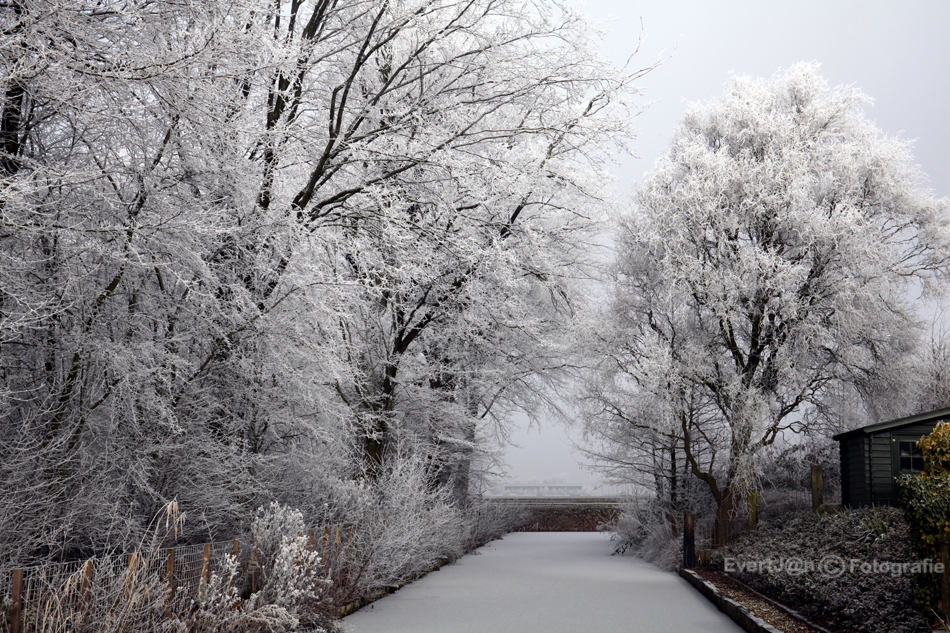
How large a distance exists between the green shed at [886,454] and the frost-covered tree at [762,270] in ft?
4.31

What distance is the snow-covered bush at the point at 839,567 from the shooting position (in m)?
7.75

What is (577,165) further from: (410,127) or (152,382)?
(152,382)

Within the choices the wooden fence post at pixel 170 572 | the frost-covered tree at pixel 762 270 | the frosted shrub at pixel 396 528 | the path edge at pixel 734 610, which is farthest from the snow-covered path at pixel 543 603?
the frost-covered tree at pixel 762 270

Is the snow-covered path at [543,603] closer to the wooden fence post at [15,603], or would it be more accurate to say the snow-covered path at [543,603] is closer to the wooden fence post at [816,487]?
the wooden fence post at [816,487]

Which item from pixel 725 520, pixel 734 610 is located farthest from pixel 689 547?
pixel 734 610

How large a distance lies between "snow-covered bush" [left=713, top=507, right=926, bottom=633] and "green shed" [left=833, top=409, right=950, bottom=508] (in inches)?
108

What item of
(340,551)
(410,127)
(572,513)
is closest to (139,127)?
(410,127)

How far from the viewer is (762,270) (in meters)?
15.8

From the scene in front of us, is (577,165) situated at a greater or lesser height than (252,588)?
greater

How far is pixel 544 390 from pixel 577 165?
7.28 meters

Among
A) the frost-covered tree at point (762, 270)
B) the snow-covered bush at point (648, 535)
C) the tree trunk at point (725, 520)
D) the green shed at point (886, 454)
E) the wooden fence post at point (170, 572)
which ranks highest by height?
the frost-covered tree at point (762, 270)

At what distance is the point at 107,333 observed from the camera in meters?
7.61

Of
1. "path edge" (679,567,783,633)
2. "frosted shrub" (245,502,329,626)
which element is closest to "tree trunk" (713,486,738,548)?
"path edge" (679,567,783,633)

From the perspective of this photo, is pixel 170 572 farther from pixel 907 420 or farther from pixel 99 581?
pixel 907 420
